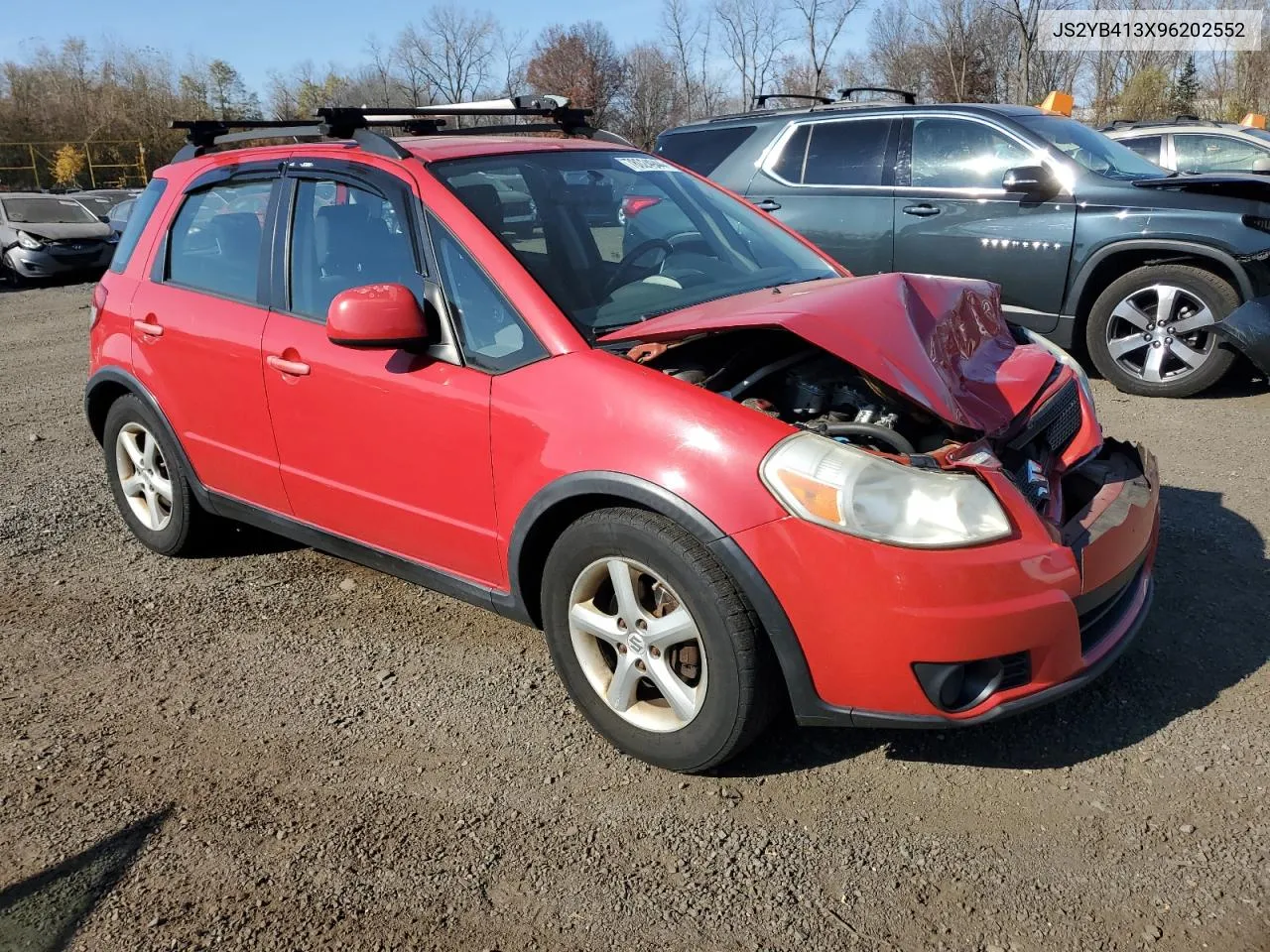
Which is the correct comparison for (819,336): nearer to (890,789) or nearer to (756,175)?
(890,789)

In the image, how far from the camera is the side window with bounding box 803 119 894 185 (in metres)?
7.45

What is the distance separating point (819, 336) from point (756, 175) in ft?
18.3

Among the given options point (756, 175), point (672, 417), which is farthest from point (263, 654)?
point (756, 175)

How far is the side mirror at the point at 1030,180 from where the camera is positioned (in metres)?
6.58

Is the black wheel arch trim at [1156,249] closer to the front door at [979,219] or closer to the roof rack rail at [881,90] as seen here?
the front door at [979,219]

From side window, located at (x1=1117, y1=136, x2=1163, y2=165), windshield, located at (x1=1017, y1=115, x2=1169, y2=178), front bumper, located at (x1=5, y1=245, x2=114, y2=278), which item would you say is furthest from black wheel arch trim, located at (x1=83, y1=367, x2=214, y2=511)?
front bumper, located at (x1=5, y1=245, x2=114, y2=278)

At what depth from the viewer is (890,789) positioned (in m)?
2.80

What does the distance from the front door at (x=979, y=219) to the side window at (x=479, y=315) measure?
4.76m

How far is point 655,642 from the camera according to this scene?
277 centimetres

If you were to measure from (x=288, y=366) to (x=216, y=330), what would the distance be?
51 centimetres

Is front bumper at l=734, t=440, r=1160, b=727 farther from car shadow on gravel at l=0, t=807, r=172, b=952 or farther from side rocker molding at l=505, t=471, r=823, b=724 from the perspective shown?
car shadow on gravel at l=0, t=807, r=172, b=952

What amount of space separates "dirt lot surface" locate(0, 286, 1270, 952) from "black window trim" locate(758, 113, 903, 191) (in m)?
4.11

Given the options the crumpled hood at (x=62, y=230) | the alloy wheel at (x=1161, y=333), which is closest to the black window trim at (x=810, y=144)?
the alloy wheel at (x=1161, y=333)

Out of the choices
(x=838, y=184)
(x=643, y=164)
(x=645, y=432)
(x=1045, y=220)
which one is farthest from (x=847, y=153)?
(x=645, y=432)
